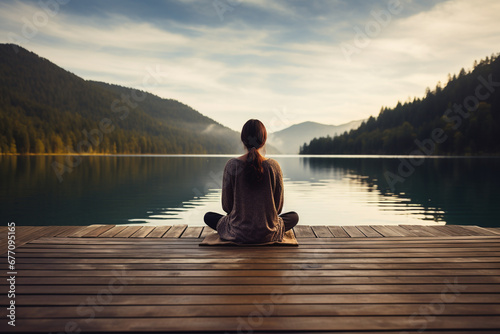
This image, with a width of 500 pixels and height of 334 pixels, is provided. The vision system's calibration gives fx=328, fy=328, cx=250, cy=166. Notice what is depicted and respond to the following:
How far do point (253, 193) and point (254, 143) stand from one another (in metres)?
0.68

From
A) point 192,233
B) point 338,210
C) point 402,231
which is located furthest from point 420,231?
point 338,210

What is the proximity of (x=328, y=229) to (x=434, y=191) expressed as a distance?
1890cm

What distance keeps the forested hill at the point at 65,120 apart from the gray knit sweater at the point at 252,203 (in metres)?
96.8

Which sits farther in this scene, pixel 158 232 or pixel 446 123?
pixel 446 123

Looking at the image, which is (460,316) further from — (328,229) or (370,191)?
(370,191)

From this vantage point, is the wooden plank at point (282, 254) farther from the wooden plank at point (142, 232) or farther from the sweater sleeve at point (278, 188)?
the wooden plank at point (142, 232)

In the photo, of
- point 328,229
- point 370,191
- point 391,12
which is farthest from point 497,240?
point 370,191

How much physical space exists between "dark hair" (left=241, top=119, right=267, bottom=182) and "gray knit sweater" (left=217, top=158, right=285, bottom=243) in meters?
0.12

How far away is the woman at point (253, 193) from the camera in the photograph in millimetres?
4277

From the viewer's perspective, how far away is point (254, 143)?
14.0ft

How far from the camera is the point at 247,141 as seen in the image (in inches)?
168

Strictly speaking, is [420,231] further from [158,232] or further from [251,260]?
[158,232]

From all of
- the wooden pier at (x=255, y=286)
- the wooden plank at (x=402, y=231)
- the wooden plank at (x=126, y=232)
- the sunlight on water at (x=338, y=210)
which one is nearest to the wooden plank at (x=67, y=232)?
the wooden pier at (x=255, y=286)

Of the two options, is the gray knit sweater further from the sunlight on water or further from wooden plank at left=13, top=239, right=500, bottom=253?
the sunlight on water
